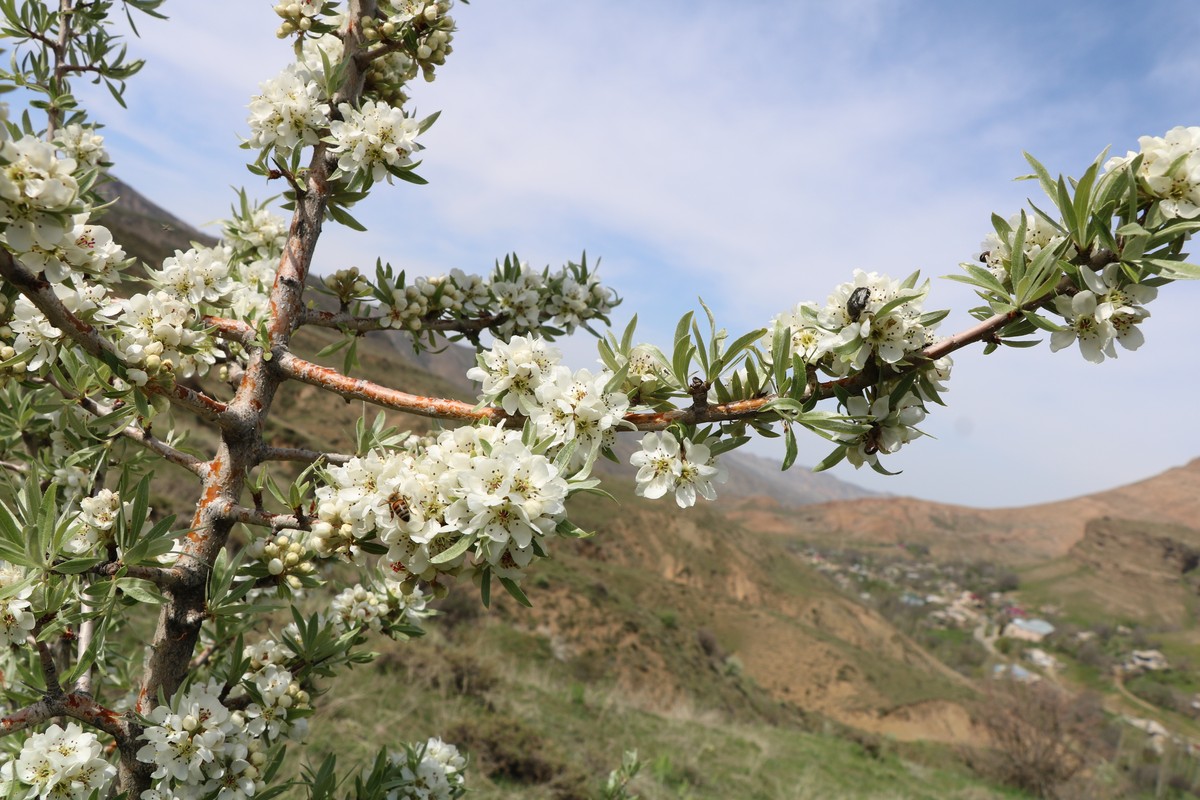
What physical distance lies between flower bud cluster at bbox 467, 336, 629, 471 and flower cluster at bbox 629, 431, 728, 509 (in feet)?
0.33

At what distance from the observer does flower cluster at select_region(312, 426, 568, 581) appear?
1205 mm

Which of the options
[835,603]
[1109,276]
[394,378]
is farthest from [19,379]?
[835,603]

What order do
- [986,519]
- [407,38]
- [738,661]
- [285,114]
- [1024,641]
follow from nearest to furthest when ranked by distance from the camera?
[285,114]
[407,38]
[738,661]
[1024,641]
[986,519]

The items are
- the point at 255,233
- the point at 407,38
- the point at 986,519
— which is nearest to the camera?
the point at 407,38

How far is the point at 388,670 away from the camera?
933cm

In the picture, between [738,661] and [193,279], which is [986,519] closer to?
[738,661]

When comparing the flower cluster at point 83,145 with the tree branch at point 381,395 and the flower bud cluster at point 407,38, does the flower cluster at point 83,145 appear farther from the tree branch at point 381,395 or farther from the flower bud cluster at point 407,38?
the tree branch at point 381,395

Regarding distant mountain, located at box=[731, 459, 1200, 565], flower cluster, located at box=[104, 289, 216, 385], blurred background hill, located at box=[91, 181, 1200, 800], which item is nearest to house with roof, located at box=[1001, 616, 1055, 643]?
blurred background hill, located at box=[91, 181, 1200, 800]

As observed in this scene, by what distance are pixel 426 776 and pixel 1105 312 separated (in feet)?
8.51

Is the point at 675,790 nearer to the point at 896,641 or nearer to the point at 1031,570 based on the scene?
the point at 896,641

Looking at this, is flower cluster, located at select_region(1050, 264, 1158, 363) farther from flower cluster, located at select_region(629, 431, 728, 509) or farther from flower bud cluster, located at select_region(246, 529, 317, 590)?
flower bud cluster, located at select_region(246, 529, 317, 590)

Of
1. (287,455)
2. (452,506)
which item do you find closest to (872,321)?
(452,506)

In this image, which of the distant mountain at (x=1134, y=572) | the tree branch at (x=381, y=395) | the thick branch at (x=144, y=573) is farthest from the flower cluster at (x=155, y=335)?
the distant mountain at (x=1134, y=572)

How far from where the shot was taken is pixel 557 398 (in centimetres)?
140
